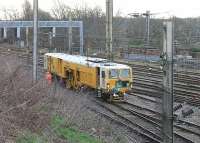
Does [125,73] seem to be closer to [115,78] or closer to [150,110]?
[115,78]

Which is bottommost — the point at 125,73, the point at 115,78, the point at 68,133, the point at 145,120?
the point at 145,120

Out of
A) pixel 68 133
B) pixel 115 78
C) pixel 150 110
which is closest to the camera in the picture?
pixel 68 133

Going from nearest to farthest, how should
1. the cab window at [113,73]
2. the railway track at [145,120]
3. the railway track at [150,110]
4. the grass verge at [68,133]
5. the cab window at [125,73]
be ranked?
the grass verge at [68,133]
the railway track at [145,120]
the railway track at [150,110]
the cab window at [113,73]
the cab window at [125,73]

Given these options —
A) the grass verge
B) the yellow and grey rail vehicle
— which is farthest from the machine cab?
the grass verge

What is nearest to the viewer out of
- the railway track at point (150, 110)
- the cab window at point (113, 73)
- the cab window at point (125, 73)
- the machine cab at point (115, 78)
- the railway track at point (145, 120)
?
the railway track at point (145, 120)

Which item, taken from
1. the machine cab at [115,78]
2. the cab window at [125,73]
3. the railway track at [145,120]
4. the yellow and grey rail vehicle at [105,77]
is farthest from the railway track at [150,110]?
the cab window at [125,73]

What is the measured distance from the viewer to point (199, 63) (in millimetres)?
50250

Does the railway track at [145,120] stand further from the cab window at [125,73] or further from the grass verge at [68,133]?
the grass verge at [68,133]

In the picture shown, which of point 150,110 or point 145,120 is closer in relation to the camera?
point 145,120

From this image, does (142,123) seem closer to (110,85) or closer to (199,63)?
(110,85)

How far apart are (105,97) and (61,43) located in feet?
174

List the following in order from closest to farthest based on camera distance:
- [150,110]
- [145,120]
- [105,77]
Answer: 1. [145,120]
2. [150,110]
3. [105,77]

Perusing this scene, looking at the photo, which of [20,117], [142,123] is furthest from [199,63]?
[20,117]

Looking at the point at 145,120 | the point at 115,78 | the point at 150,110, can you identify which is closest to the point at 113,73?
the point at 115,78
